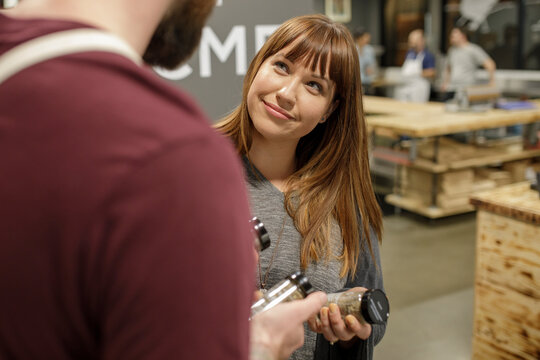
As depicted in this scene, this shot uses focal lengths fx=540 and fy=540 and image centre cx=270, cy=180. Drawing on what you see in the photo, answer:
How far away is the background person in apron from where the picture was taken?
28.3ft

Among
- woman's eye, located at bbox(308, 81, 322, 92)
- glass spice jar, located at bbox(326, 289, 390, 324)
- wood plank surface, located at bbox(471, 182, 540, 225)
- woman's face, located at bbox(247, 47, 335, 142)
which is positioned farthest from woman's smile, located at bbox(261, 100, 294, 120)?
wood plank surface, located at bbox(471, 182, 540, 225)

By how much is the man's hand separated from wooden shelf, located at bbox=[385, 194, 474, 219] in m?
4.59

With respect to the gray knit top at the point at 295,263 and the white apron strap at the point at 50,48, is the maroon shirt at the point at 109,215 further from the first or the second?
the gray knit top at the point at 295,263

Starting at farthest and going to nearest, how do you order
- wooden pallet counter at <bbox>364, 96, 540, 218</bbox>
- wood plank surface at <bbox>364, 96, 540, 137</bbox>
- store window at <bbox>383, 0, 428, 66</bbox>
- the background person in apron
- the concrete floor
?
1. store window at <bbox>383, 0, 428, 66</bbox>
2. the background person in apron
3. wooden pallet counter at <bbox>364, 96, 540, 218</bbox>
4. wood plank surface at <bbox>364, 96, 540, 137</bbox>
5. the concrete floor

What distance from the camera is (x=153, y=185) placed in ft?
1.59

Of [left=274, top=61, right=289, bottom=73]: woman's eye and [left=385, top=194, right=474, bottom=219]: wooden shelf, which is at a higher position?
[left=274, top=61, right=289, bottom=73]: woman's eye

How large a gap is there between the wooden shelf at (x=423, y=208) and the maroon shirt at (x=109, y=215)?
490 centimetres

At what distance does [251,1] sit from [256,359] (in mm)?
2058

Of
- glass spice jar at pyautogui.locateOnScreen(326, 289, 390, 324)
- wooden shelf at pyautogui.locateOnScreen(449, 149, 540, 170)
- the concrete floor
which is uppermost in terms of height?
glass spice jar at pyautogui.locateOnScreen(326, 289, 390, 324)

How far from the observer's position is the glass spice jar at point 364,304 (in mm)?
1127

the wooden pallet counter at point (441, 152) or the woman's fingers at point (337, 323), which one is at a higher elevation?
the woman's fingers at point (337, 323)

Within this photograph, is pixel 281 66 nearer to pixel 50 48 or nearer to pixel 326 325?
pixel 326 325

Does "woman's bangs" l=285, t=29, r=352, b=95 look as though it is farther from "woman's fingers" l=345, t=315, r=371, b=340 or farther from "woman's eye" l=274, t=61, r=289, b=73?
"woman's fingers" l=345, t=315, r=371, b=340

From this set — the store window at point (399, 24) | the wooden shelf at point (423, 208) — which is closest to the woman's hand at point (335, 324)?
the wooden shelf at point (423, 208)
